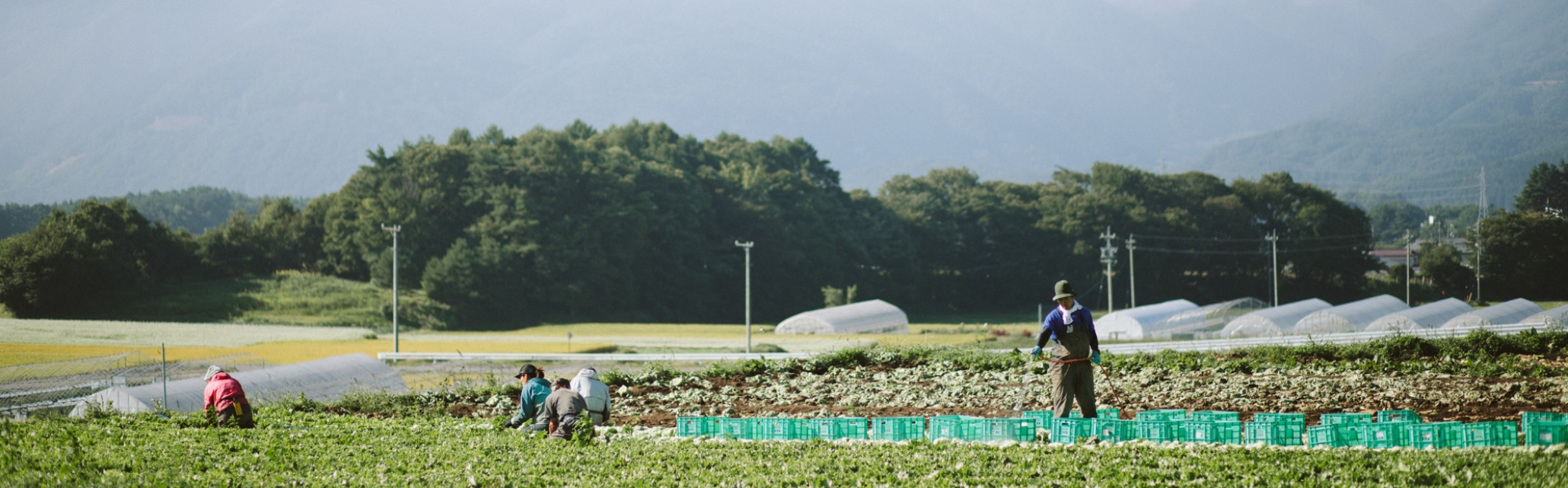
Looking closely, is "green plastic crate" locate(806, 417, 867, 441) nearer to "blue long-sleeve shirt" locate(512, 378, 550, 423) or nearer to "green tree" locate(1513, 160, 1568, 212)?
"blue long-sleeve shirt" locate(512, 378, 550, 423)

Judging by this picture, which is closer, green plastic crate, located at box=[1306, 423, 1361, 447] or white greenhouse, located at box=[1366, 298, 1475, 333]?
green plastic crate, located at box=[1306, 423, 1361, 447]

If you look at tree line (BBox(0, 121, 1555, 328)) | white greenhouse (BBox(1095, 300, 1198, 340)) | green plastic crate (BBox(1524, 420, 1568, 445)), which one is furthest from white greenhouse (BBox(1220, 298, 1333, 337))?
green plastic crate (BBox(1524, 420, 1568, 445))

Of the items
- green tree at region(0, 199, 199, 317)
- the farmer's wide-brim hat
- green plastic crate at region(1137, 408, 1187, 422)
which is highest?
green tree at region(0, 199, 199, 317)

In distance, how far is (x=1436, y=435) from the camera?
8.88 meters

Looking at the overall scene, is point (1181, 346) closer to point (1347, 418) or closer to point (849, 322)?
point (1347, 418)

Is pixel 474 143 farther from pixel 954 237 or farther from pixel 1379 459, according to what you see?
pixel 1379 459

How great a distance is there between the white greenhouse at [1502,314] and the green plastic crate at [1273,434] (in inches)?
1348

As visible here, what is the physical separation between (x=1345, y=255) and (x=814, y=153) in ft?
162

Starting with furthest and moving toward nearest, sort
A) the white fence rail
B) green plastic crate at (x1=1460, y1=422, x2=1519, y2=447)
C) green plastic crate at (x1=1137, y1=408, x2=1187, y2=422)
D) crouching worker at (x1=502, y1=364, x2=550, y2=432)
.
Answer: the white fence rail < crouching worker at (x1=502, y1=364, x2=550, y2=432) < green plastic crate at (x1=1137, y1=408, x2=1187, y2=422) < green plastic crate at (x1=1460, y1=422, x2=1519, y2=447)

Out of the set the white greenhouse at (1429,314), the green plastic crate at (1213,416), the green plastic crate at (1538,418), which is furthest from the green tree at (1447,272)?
the green plastic crate at (1538,418)

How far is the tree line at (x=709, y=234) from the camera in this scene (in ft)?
232

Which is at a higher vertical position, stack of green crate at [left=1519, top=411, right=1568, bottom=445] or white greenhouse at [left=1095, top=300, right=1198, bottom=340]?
stack of green crate at [left=1519, top=411, right=1568, bottom=445]

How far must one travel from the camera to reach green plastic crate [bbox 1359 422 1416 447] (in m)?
8.91

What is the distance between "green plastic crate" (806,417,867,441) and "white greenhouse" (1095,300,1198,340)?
43.6m
